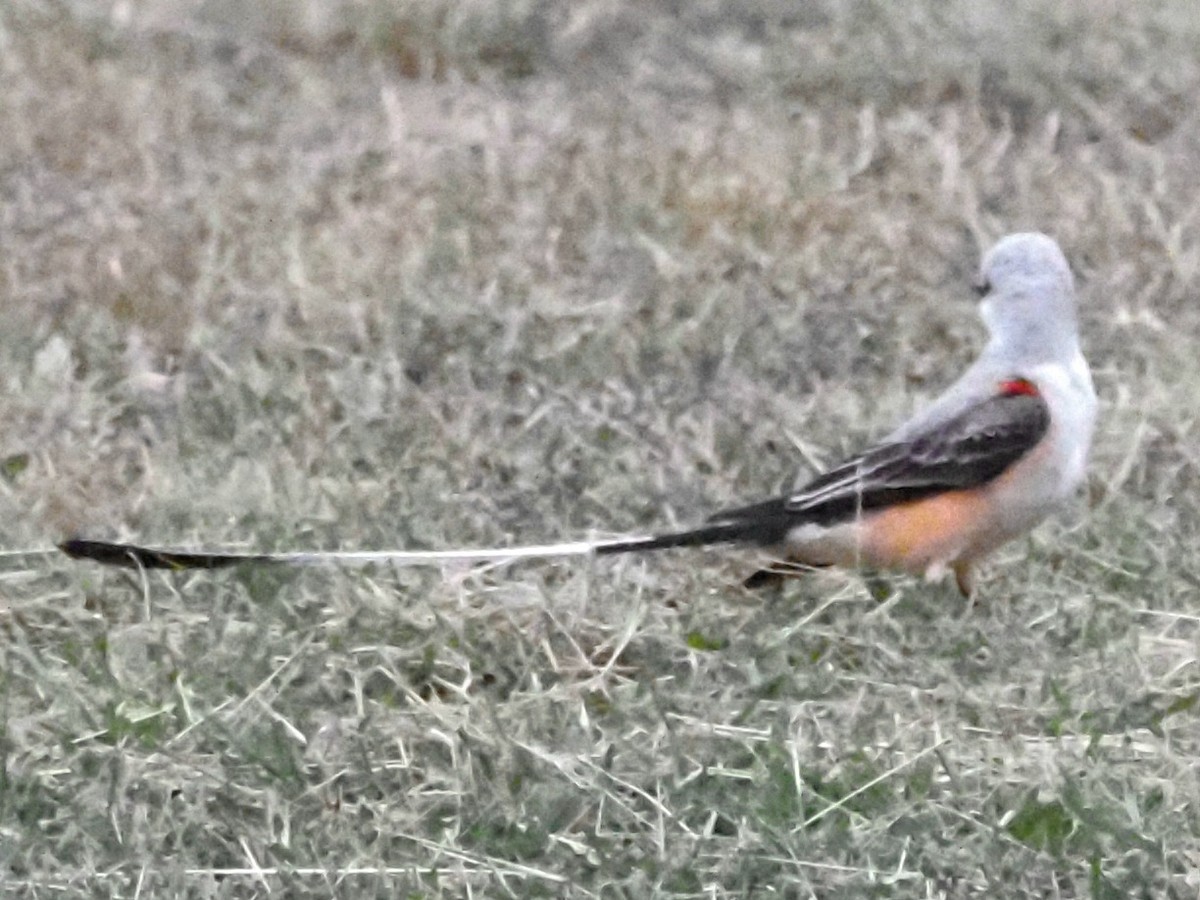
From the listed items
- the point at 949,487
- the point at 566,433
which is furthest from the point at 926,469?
the point at 566,433

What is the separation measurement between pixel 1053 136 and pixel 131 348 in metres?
2.93

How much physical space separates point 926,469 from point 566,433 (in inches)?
40.3

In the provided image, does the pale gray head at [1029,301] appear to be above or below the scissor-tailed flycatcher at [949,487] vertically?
above

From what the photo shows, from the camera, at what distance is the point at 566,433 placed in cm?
539

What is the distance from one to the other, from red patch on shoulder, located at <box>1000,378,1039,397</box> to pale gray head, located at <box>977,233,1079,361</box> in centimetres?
8

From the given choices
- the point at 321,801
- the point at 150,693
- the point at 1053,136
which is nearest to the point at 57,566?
the point at 150,693

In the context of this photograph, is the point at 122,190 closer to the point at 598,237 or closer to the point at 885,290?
the point at 598,237

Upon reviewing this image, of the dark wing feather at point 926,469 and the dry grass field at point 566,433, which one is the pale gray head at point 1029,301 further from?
the dry grass field at point 566,433

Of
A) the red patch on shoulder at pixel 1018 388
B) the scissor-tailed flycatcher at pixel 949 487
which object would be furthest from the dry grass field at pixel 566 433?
the red patch on shoulder at pixel 1018 388

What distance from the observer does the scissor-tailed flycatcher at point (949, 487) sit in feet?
15.1

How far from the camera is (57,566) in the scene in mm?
4680

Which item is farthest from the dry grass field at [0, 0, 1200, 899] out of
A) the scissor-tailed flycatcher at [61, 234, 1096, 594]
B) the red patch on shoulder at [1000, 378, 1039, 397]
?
the red patch on shoulder at [1000, 378, 1039, 397]

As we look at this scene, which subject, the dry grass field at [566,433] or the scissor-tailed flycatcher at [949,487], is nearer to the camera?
the dry grass field at [566,433]

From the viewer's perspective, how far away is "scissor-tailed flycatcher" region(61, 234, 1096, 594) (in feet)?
15.1
